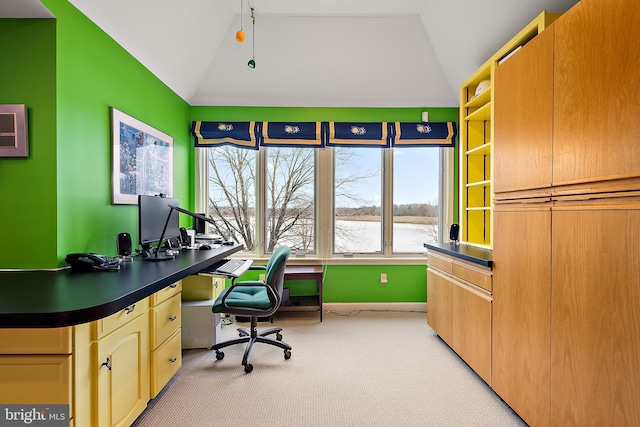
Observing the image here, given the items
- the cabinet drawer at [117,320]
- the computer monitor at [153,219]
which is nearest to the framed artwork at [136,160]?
Answer: the computer monitor at [153,219]

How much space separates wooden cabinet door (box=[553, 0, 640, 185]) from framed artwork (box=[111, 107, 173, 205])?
2.80 meters

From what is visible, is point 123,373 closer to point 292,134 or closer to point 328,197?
point 328,197

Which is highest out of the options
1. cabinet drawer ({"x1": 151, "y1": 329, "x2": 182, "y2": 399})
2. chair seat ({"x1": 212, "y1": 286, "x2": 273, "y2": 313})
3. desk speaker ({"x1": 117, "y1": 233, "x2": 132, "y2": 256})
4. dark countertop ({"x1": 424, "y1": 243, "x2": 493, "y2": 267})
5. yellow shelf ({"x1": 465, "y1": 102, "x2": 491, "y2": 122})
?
yellow shelf ({"x1": 465, "y1": 102, "x2": 491, "y2": 122})

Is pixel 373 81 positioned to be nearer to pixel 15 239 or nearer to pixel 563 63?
pixel 563 63

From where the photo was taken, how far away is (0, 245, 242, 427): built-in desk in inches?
49.4

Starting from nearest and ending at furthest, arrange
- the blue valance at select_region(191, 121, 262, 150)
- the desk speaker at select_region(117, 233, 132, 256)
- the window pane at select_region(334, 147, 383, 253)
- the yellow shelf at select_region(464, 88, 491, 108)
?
the desk speaker at select_region(117, 233, 132, 256) < the yellow shelf at select_region(464, 88, 491, 108) < the blue valance at select_region(191, 121, 262, 150) < the window pane at select_region(334, 147, 383, 253)

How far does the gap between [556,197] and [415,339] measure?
6.66ft

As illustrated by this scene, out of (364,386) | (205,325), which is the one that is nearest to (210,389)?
(205,325)

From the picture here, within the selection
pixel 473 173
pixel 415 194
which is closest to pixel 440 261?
pixel 473 173

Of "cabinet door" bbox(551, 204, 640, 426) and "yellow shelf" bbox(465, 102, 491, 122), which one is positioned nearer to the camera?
"cabinet door" bbox(551, 204, 640, 426)

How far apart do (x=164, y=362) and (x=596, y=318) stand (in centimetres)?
231

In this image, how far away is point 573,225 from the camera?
1.46 m

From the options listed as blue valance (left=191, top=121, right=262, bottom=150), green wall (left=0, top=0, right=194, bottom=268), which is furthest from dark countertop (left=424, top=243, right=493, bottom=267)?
green wall (left=0, top=0, right=194, bottom=268)

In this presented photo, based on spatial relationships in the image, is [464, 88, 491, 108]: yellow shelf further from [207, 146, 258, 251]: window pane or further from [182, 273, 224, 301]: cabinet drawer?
[182, 273, 224, 301]: cabinet drawer
